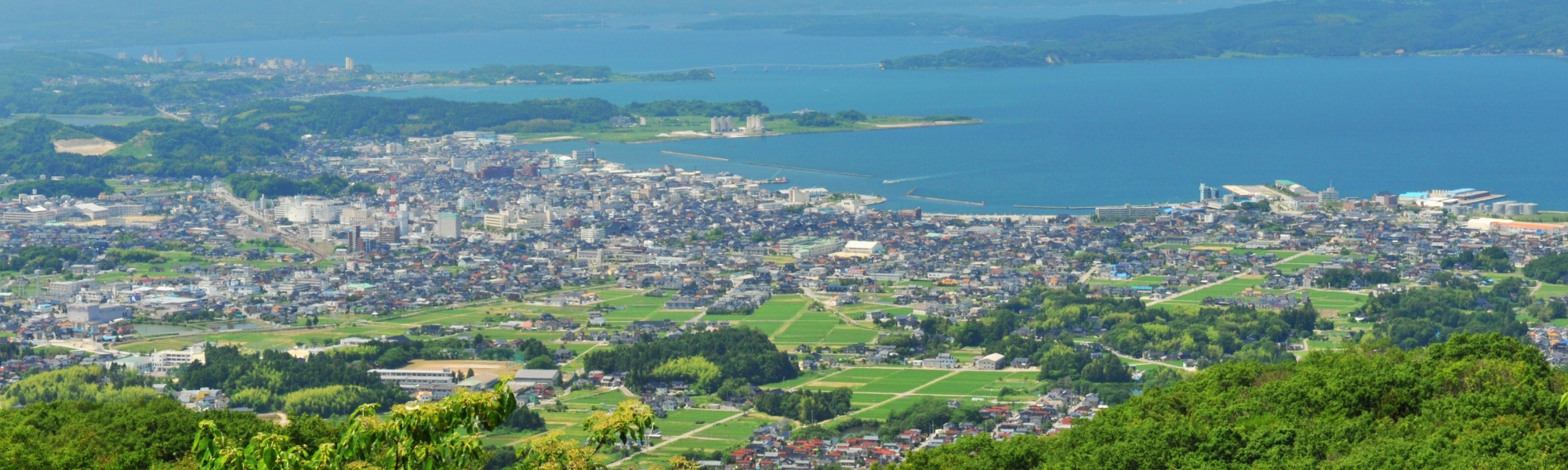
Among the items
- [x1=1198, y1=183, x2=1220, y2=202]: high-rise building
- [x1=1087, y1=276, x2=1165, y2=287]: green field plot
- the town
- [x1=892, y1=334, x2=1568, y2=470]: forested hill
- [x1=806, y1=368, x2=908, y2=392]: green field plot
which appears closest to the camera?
[x1=892, y1=334, x2=1568, y2=470]: forested hill

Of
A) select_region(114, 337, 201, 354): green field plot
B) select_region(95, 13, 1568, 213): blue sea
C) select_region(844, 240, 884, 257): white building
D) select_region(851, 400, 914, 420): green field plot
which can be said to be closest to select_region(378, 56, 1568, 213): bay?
select_region(95, 13, 1568, 213): blue sea

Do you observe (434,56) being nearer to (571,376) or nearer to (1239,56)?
(1239,56)

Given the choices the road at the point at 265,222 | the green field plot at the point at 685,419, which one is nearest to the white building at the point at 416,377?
the green field plot at the point at 685,419

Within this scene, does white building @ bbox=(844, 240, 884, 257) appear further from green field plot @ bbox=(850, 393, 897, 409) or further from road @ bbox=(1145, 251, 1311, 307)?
green field plot @ bbox=(850, 393, 897, 409)

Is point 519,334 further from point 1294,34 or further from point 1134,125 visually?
point 1294,34

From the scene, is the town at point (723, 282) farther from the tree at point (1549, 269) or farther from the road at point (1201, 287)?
the tree at point (1549, 269)

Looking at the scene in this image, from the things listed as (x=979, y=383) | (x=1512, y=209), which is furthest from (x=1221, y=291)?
(x=1512, y=209)
